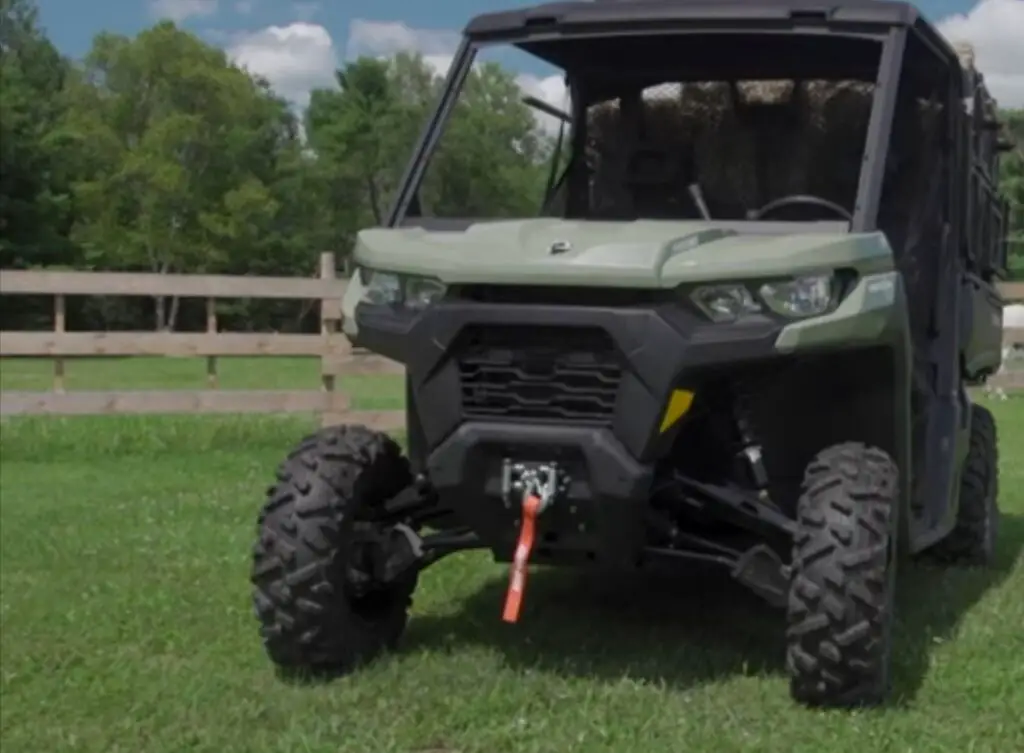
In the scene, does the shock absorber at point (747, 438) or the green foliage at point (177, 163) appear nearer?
the shock absorber at point (747, 438)

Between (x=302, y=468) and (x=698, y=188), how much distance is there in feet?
5.33

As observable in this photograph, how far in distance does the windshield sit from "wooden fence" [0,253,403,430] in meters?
6.32

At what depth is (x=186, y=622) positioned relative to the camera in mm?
5793

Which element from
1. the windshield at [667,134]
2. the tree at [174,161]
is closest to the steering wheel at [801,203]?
the windshield at [667,134]

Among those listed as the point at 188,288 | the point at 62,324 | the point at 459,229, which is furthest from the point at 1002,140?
the point at 62,324

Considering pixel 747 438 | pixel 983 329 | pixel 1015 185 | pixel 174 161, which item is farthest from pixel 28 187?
pixel 747 438

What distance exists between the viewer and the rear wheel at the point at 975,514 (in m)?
6.63

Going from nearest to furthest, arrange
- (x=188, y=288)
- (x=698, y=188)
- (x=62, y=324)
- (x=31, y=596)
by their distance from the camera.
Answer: (x=698, y=188)
(x=31, y=596)
(x=188, y=288)
(x=62, y=324)

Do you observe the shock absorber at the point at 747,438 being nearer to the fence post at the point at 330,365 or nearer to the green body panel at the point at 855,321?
the green body panel at the point at 855,321

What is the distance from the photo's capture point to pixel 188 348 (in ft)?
40.9

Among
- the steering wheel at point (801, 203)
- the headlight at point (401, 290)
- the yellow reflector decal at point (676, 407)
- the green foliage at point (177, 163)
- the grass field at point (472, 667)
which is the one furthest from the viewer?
the green foliage at point (177, 163)

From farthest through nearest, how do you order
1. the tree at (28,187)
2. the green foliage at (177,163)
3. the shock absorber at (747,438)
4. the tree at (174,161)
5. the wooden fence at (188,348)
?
the tree at (174,161) → the green foliage at (177,163) → the tree at (28,187) → the wooden fence at (188,348) → the shock absorber at (747,438)

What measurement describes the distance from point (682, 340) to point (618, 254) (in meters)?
0.28

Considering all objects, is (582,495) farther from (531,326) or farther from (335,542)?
(335,542)
